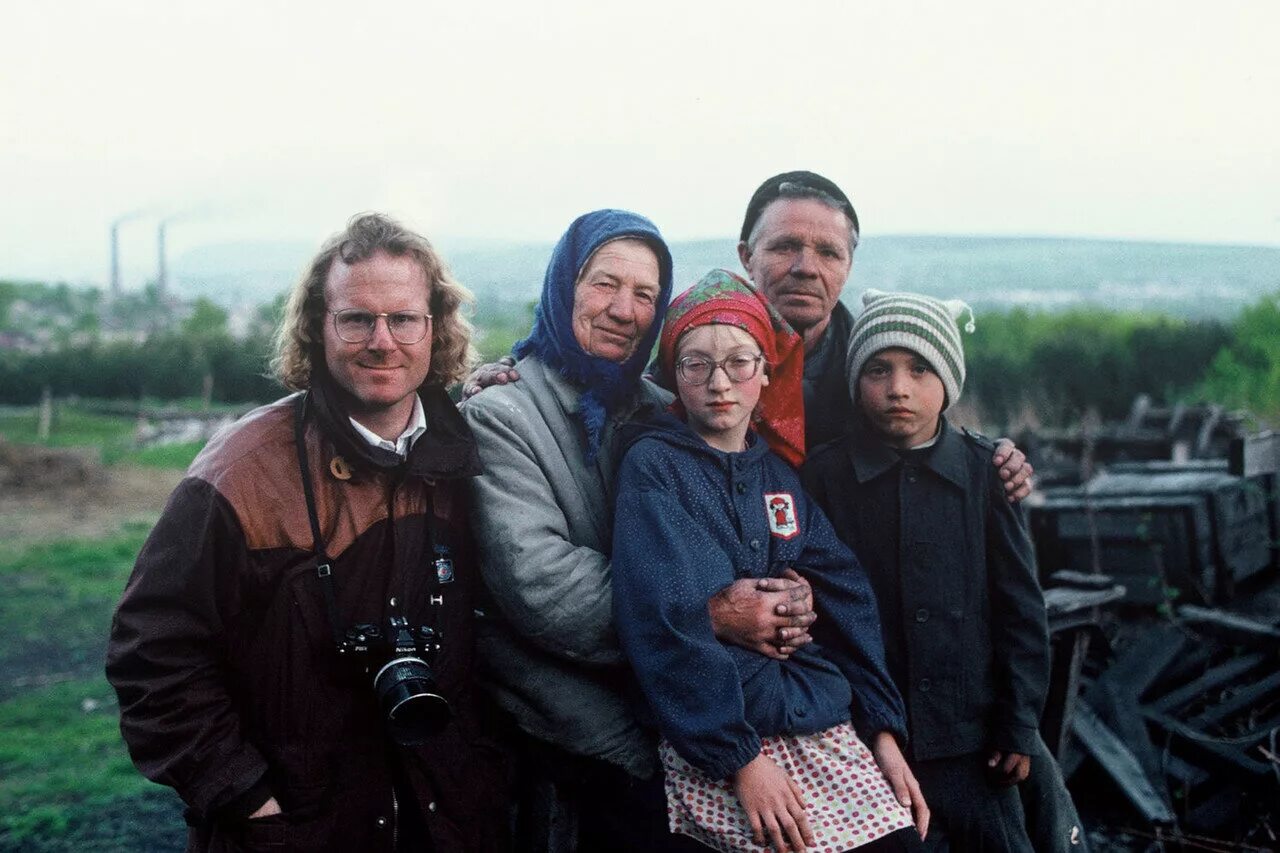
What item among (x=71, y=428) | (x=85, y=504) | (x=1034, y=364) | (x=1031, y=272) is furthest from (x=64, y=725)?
(x=1031, y=272)

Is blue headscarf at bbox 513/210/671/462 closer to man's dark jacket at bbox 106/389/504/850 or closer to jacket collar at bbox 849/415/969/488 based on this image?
man's dark jacket at bbox 106/389/504/850

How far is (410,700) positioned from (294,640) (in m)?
0.33

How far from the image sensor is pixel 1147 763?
18.1 ft

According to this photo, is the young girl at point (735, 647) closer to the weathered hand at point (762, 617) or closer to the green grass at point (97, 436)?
the weathered hand at point (762, 617)

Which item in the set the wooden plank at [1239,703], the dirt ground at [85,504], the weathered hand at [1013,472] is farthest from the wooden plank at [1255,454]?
the dirt ground at [85,504]

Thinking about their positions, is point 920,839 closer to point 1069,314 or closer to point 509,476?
point 509,476

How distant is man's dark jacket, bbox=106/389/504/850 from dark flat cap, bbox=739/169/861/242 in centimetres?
155

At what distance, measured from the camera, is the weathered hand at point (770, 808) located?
2.26 meters

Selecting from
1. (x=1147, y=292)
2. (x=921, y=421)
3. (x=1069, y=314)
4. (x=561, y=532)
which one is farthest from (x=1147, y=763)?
(x=1147, y=292)

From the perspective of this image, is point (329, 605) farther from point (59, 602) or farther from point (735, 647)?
point (59, 602)

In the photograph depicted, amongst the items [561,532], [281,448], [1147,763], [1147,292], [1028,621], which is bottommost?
[1147,763]

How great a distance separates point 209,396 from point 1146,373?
18398mm

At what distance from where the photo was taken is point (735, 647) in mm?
2451

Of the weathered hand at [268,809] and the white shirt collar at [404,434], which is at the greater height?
the white shirt collar at [404,434]
